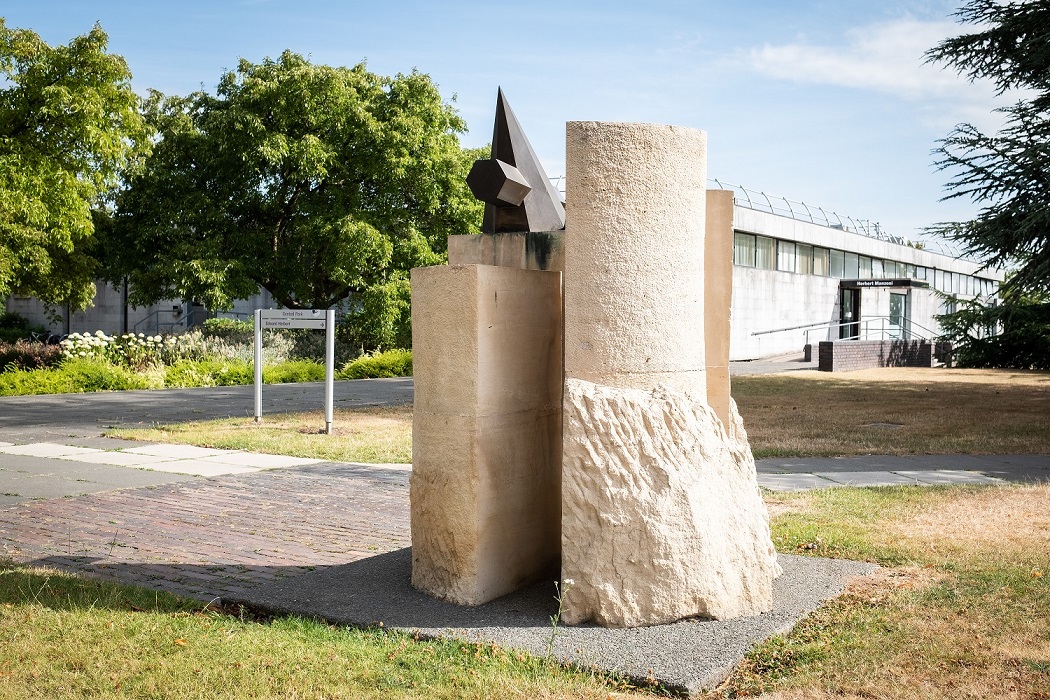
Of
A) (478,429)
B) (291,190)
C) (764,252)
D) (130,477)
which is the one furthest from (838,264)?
(478,429)

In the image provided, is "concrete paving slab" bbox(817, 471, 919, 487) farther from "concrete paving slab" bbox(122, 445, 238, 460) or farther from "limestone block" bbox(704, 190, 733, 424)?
"concrete paving slab" bbox(122, 445, 238, 460)

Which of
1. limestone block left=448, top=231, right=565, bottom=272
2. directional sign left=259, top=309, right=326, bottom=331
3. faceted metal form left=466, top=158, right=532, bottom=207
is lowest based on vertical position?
directional sign left=259, top=309, right=326, bottom=331

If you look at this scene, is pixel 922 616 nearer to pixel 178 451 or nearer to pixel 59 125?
pixel 178 451

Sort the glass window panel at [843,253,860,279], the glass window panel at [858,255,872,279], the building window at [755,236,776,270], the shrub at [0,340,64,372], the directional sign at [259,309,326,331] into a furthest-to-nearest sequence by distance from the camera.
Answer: the glass window panel at [858,255,872,279] < the glass window panel at [843,253,860,279] < the building window at [755,236,776,270] < the shrub at [0,340,64,372] < the directional sign at [259,309,326,331]

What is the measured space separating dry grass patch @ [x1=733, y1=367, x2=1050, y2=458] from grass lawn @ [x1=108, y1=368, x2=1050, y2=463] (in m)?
0.02

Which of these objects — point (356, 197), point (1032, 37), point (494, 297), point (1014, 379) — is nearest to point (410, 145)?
point (356, 197)

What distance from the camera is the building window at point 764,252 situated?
122ft

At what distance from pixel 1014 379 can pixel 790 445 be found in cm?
1727

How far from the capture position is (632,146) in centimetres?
466

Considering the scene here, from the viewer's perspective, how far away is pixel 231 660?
3998mm

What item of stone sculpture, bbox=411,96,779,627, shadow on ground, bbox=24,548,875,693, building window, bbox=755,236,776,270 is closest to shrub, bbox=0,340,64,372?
shadow on ground, bbox=24,548,875,693

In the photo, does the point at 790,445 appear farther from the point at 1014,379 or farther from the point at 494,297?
the point at 1014,379

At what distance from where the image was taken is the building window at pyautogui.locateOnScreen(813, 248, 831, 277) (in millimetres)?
41562

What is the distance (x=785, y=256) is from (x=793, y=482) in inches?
1249
